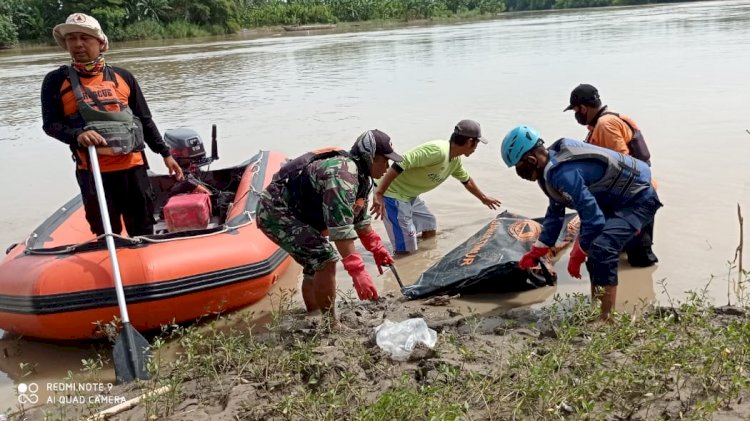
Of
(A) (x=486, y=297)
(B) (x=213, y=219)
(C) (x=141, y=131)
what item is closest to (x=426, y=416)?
(A) (x=486, y=297)

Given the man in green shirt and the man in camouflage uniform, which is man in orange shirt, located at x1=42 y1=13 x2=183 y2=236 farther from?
the man in green shirt

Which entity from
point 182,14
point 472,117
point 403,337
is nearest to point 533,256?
point 403,337

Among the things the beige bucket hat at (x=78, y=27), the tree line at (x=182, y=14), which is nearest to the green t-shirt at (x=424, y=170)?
the beige bucket hat at (x=78, y=27)

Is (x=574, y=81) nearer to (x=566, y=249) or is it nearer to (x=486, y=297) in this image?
(x=566, y=249)

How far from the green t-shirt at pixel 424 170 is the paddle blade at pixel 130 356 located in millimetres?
2378

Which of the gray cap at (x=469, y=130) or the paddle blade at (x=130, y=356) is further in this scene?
the gray cap at (x=469, y=130)

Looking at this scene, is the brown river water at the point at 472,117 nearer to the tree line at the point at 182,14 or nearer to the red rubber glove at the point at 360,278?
the red rubber glove at the point at 360,278

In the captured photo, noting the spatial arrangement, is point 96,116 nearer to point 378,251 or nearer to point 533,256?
point 378,251

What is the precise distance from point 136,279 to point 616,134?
3183 mm

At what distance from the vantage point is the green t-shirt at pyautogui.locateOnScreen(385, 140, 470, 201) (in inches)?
199

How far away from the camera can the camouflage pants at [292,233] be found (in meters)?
3.57

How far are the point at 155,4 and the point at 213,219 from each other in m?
44.2

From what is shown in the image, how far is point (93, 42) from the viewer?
3.94 meters

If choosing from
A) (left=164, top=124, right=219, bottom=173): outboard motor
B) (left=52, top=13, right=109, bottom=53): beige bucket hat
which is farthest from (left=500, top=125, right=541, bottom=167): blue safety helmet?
(left=164, top=124, right=219, bottom=173): outboard motor
